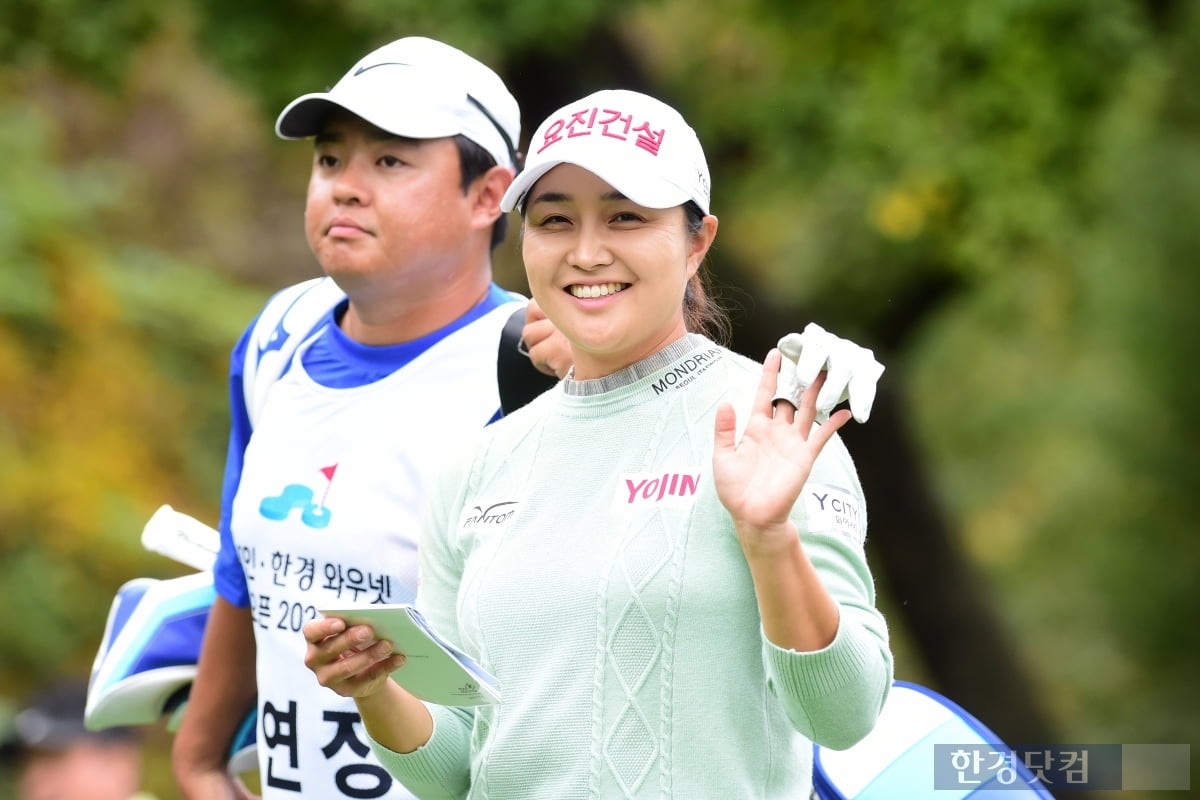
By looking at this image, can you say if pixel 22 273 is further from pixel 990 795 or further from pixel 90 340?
pixel 990 795

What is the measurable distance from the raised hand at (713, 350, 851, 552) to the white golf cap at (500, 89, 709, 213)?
0.34 metres

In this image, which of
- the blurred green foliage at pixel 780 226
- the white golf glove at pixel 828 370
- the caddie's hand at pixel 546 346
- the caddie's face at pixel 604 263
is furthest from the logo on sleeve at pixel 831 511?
the blurred green foliage at pixel 780 226

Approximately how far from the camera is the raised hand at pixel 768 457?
7.66 ft

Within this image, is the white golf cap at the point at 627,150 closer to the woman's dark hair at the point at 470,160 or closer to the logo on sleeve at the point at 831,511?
the logo on sleeve at the point at 831,511

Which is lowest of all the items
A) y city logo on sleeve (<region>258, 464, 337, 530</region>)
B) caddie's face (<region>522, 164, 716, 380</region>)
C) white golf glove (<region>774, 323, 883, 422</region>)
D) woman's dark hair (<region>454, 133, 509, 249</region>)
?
white golf glove (<region>774, 323, 883, 422</region>)

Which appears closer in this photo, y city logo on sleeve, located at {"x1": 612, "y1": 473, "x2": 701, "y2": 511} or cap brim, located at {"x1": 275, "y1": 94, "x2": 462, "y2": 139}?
y city logo on sleeve, located at {"x1": 612, "y1": 473, "x2": 701, "y2": 511}

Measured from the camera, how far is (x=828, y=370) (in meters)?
2.43

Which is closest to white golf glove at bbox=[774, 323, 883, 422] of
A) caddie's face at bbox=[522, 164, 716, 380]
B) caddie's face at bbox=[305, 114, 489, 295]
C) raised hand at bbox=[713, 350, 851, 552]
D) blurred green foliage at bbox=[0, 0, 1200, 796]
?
raised hand at bbox=[713, 350, 851, 552]

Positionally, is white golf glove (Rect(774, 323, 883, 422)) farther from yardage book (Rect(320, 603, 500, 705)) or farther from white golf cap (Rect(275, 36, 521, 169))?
white golf cap (Rect(275, 36, 521, 169))

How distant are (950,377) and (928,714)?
1273 centimetres

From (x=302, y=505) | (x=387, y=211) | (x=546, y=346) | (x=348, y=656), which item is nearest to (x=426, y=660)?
(x=348, y=656)

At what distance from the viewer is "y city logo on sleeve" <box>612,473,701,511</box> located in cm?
257

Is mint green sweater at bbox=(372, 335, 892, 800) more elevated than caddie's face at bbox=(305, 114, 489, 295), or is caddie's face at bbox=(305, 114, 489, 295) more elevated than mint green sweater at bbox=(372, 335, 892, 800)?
caddie's face at bbox=(305, 114, 489, 295)

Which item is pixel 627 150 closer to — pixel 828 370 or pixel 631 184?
pixel 631 184
